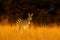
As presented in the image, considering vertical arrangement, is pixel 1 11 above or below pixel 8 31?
below

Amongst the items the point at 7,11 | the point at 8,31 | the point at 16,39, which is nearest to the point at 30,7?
the point at 7,11

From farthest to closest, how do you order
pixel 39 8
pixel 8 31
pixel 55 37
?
1. pixel 39 8
2. pixel 8 31
3. pixel 55 37

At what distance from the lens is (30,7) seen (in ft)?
43.7

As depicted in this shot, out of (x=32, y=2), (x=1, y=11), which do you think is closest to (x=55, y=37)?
(x=1, y=11)

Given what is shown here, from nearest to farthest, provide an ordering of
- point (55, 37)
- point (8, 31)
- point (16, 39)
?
point (16, 39) → point (55, 37) → point (8, 31)

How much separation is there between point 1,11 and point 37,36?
23.1 ft

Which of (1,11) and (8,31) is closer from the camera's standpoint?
(8,31)

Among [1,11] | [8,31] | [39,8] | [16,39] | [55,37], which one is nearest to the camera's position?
[16,39]

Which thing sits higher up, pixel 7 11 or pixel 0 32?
pixel 0 32

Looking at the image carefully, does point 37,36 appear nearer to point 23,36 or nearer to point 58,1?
point 23,36

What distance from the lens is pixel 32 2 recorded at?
43.9ft

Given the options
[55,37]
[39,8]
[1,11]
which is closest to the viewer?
[55,37]

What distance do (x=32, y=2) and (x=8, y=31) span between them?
299 inches

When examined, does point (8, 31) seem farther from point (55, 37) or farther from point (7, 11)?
point (7, 11)
